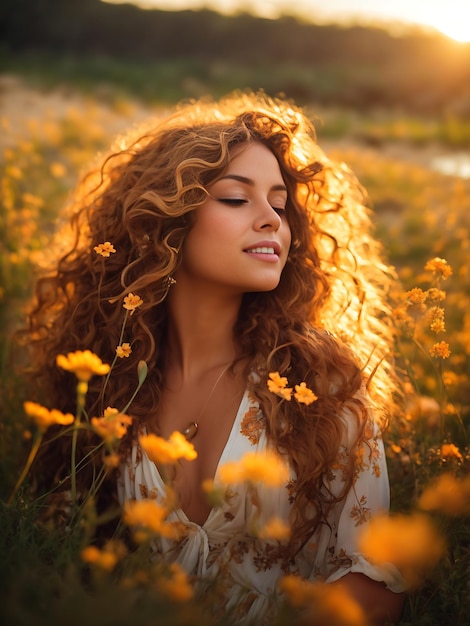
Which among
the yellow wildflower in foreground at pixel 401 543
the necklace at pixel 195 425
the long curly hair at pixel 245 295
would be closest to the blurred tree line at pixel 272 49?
the long curly hair at pixel 245 295

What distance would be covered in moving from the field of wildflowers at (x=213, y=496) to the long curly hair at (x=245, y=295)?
0.19 metres

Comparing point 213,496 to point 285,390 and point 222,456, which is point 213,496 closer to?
point 285,390

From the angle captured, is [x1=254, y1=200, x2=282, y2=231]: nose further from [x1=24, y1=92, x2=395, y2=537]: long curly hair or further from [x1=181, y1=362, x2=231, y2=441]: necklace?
[x1=181, y1=362, x2=231, y2=441]: necklace

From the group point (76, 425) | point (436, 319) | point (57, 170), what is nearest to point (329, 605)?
point (76, 425)

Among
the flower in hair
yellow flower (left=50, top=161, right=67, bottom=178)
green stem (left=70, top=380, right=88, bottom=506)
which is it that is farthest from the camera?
yellow flower (left=50, top=161, right=67, bottom=178)

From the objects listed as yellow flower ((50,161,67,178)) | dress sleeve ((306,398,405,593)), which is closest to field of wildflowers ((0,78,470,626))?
dress sleeve ((306,398,405,593))

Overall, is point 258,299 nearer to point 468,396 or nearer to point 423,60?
point 468,396

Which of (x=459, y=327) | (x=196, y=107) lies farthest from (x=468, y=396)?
(x=196, y=107)

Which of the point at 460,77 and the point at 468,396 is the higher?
the point at 460,77

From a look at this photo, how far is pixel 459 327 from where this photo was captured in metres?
3.60

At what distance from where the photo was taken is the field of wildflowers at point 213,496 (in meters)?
0.89

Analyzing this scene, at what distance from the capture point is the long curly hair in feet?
6.30

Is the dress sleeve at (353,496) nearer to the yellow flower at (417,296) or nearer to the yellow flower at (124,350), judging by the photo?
the yellow flower at (417,296)

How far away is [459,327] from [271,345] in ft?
6.38
